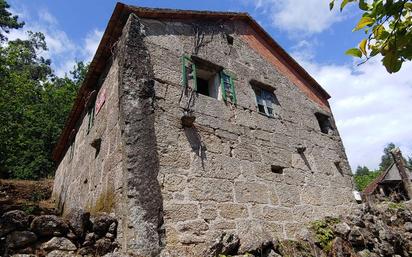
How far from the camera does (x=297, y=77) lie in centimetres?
887

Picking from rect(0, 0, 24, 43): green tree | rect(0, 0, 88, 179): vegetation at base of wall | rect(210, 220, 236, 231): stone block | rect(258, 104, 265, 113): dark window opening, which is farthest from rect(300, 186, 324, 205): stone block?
rect(0, 0, 24, 43): green tree

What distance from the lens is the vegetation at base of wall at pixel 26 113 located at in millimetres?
12633

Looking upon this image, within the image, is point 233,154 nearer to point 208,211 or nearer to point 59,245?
point 208,211

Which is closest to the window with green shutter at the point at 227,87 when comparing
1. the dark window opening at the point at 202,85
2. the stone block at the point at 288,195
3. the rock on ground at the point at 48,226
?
the dark window opening at the point at 202,85

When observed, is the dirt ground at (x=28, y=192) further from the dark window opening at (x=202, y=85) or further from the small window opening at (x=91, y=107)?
the dark window opening at (x=202, y=85)

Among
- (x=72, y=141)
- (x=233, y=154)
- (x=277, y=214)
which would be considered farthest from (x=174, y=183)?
(x=72, y=141)

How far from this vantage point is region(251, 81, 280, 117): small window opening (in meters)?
6.97

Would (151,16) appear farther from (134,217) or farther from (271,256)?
(271,256)

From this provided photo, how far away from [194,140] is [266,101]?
275cm

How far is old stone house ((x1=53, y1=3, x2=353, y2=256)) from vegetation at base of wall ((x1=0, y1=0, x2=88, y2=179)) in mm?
6489

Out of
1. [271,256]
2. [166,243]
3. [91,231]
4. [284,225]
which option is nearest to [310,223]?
[284,225]

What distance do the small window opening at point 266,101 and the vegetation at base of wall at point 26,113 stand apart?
1021 centimetres

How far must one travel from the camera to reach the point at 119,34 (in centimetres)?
578

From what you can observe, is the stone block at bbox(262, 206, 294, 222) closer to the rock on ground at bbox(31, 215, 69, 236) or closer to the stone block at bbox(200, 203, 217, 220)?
the stone block at bbox(200, 203, 217, 220)
